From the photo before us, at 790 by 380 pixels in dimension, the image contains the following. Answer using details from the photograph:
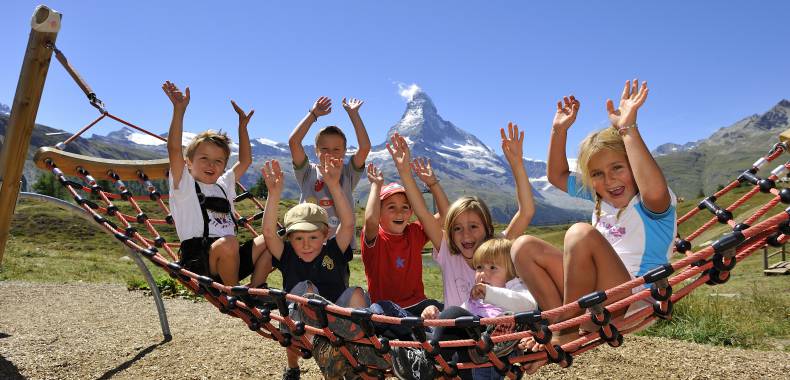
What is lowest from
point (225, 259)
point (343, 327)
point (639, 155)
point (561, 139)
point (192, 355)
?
point (192, 355)

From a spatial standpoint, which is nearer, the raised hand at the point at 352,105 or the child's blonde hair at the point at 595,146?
the child's blonde hair at the point at 595,146

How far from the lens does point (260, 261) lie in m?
4.12

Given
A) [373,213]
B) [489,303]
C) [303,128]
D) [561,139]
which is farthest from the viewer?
[303,128]

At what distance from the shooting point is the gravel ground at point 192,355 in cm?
532

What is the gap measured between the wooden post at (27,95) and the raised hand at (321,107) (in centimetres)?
229

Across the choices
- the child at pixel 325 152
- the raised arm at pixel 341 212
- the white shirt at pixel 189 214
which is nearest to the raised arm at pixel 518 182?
the raised arm at pixel 341 212

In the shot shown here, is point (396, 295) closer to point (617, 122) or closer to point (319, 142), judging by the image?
point (319, 142)

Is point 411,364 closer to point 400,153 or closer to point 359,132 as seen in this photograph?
point 400,153

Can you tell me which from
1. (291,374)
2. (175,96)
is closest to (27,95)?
(175,96)

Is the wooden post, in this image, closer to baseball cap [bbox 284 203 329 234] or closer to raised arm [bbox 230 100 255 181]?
raised arm [bbox 230 100 255 181]

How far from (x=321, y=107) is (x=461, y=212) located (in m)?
2.13

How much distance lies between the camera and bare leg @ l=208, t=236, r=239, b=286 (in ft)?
13.4

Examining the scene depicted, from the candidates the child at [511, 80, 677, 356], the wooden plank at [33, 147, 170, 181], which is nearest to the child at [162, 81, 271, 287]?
the wooden plank at [33, 147, 170, 181]

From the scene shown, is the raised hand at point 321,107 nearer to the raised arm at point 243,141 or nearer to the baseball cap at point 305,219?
the raised arm at point 243,141
